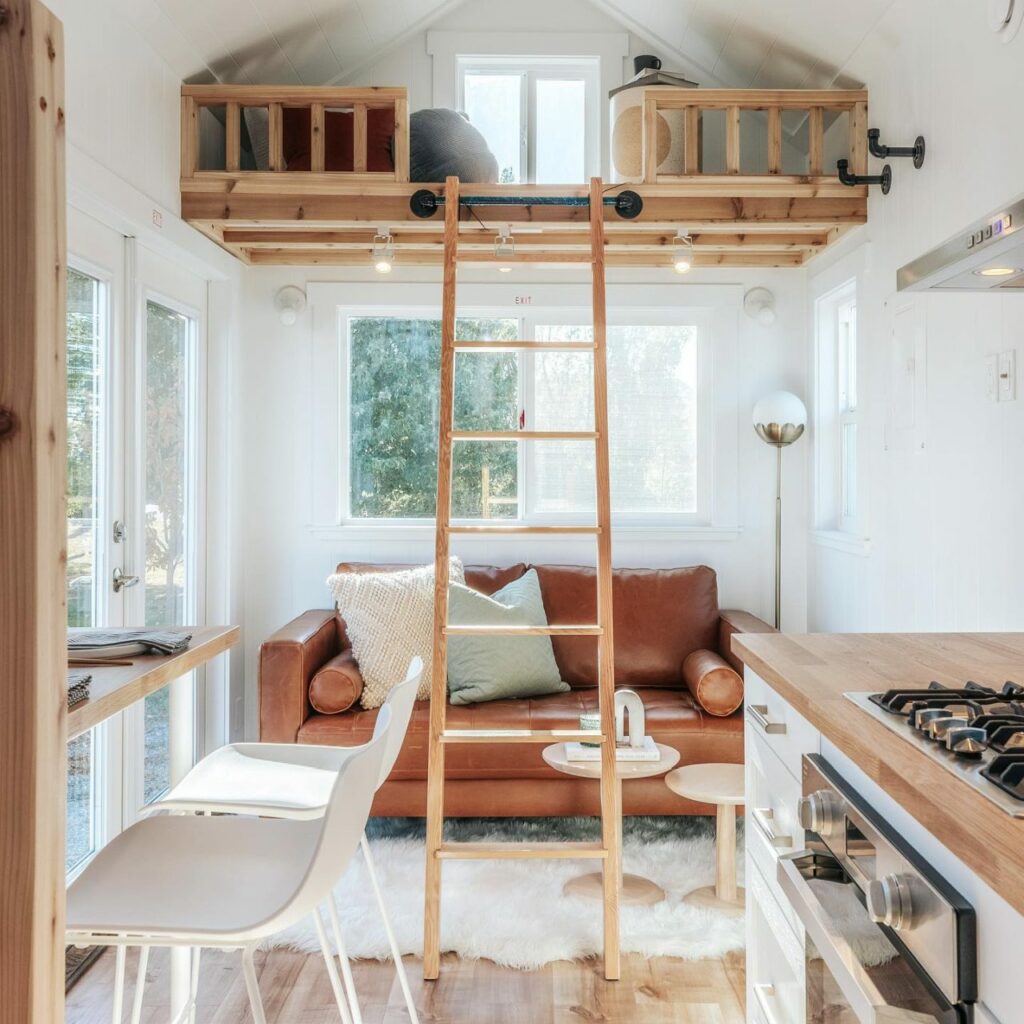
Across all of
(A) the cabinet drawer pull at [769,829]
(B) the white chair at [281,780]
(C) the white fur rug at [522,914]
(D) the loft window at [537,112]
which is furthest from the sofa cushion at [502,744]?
(D) the loft window at [537,112]

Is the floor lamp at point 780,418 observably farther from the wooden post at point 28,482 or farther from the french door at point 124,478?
the wooden post at point 28,482

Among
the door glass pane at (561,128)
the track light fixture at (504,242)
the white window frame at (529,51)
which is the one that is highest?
the white window frame at (529,51)

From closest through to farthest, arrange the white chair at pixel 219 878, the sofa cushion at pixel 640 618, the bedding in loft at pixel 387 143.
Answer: the white chair at pixel 219 878, the bedding in loft at pixel 387 143, the sofa cushion at pixel 640 618

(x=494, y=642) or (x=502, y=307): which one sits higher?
(x=502, y=307)

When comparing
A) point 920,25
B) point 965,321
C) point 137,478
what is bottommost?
point 137,478

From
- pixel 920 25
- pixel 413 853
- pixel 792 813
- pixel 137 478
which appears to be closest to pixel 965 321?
pixel 920 25

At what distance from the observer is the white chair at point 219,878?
1.30 metres

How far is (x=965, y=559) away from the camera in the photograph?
257 centimetres

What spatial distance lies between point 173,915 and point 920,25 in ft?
9.82

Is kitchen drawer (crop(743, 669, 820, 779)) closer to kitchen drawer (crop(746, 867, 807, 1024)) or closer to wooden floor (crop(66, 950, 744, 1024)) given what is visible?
kitchen drawer (crop(746, 867, 807, 1024))

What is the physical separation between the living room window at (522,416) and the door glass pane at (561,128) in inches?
25.2

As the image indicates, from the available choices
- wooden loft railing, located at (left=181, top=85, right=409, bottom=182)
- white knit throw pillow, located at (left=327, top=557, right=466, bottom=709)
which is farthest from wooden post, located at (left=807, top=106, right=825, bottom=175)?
white knit throw pillow, located at (left=327, top=557, right=466, bottom=709)

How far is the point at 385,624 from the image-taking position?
140 inches

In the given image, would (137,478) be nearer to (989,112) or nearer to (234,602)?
(234,602)
